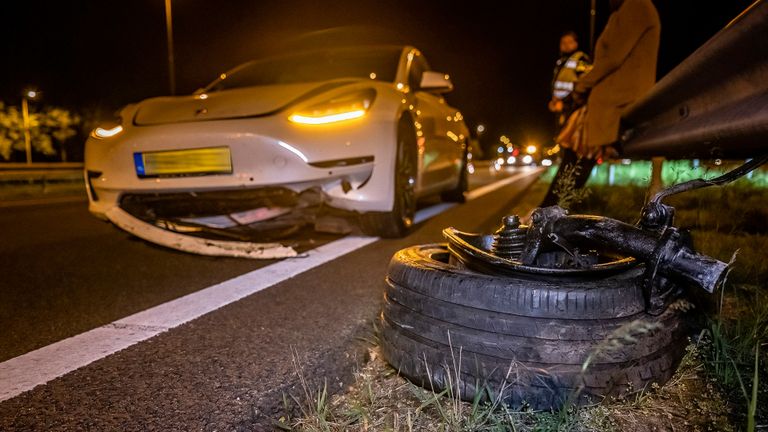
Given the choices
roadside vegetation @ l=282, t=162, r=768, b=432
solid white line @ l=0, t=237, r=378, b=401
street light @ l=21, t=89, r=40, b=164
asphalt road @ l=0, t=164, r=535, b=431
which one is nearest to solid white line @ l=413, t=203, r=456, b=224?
asphalt road @ l=0, t=164, r=535, b=431

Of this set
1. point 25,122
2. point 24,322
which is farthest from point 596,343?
point 25,122

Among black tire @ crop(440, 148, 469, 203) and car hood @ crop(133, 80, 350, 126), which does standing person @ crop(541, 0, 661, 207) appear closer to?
car hood @ crop(133, 80, 350, 126)

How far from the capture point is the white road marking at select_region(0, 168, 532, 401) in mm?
1789

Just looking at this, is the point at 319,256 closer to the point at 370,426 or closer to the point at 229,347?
the point at 229,347

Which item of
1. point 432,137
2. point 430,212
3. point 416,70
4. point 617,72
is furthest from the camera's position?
point 430,212

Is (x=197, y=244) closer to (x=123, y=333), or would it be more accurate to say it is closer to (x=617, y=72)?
(x=123, y=333)

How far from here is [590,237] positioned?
68.4 inches

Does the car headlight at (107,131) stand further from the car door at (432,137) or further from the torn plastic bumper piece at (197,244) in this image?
the car door at (432,137)

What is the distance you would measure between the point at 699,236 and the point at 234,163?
2.97 metres

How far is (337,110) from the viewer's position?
12.3 ft

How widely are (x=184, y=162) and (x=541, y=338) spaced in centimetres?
278

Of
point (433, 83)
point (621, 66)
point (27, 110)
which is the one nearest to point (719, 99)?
point (621, 66)

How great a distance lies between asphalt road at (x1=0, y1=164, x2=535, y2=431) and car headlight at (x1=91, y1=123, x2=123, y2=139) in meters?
0.80

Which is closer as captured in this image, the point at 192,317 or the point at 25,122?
the point at 192,317
